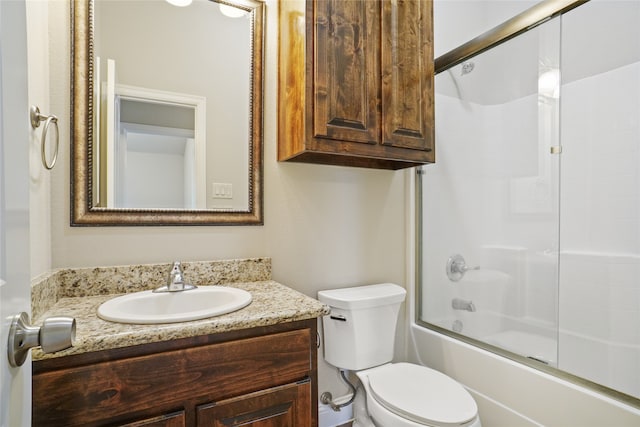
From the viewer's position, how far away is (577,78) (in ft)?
6.07

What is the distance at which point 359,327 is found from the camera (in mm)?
1490

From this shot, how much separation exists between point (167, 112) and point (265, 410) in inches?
45.7

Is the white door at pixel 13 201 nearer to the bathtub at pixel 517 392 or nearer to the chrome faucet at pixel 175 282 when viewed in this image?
the chrome faucet at pixel 175 282

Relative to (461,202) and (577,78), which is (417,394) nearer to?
(461,202)

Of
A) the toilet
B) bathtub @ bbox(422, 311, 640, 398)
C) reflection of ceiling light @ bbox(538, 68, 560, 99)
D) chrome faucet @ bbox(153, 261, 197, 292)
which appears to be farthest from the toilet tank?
reflection of ceiling light @ bbox(538, 68, 560, 99)

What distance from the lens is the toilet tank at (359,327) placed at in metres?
1.48

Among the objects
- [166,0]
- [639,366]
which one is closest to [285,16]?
[166,0]

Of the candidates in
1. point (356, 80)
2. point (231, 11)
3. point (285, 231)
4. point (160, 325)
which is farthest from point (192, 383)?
Result: point (231, 11)

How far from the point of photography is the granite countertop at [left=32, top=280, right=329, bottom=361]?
78 cm

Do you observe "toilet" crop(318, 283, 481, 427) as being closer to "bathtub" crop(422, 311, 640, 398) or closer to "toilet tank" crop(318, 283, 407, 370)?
"toilet tank" crop(318, 283, 407, 370)

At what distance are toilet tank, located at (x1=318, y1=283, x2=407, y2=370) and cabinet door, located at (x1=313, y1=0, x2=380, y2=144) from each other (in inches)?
28.3

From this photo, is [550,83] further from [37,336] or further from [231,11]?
[37,336]

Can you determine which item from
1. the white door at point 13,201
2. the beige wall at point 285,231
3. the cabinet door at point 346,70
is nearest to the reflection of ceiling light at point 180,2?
Result: the beige wall at point 285,231

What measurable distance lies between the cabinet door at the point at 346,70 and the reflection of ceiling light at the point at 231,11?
1.26 feet
